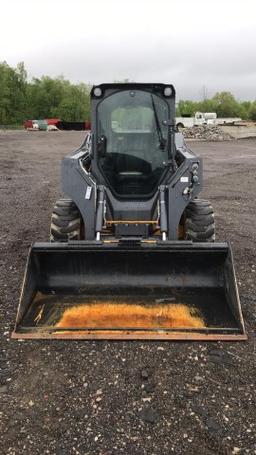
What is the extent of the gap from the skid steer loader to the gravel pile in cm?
3326

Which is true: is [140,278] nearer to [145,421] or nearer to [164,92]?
[145,421]

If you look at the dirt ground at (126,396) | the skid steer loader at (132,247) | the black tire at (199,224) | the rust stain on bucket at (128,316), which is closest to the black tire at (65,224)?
the skid steer loader at (132,247)

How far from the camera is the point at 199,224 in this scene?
231 inches

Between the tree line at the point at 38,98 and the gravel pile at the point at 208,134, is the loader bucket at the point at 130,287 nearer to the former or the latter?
the gravel pile at the point at 208,134

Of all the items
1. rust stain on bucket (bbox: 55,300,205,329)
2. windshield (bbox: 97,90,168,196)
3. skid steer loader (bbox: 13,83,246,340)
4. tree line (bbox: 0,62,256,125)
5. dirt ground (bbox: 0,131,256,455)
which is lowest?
dirt ground (bbox: 0,131,256,455)

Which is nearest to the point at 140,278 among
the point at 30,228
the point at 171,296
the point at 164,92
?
the point at 171,296

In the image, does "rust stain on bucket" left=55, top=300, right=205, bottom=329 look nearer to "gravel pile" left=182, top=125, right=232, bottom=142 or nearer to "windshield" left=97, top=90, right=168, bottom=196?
"windshield" left=97, top=90, right=168, bottom=196

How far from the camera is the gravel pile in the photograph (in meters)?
39.1

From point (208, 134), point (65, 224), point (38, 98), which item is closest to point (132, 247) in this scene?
point (65, 224)

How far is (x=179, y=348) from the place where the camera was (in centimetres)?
436

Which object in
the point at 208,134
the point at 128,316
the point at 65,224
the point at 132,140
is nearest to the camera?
the point at 128,316

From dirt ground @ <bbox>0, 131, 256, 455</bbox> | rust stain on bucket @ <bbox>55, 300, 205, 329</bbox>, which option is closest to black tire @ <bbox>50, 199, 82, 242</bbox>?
dirt ground @ <bbox>0, 131, 256, 455</bbox>

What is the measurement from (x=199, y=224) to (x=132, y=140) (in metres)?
1.32

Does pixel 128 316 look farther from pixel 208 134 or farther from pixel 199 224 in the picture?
pixel 208 134
